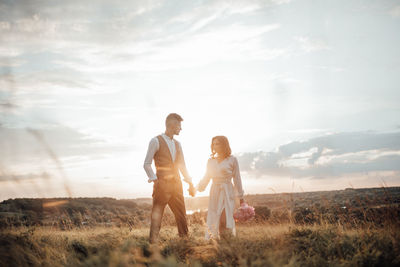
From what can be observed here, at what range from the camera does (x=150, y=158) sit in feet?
20.6

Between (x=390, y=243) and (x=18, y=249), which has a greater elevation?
(x=18, y=249)

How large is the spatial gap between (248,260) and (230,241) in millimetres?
894

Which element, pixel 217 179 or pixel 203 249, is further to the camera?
pixel 217 179

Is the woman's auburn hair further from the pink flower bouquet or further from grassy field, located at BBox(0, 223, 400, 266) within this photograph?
grassy field, located at BBox(0, 223, 400, 266)

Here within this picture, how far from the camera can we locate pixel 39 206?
27500 mm

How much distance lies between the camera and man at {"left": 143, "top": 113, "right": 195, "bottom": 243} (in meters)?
6.18

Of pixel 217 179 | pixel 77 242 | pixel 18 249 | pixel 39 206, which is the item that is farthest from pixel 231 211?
pixel 39 206

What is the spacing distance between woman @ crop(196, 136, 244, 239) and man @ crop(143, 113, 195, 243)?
19.3 inches

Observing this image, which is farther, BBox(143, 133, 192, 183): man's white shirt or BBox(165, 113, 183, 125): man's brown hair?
BBox(165, 113, 183, 125): man's brown hair

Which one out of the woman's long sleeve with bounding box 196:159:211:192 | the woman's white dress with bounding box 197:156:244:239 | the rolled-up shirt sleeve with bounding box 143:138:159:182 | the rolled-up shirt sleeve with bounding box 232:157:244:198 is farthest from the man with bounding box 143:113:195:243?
the rolled-up shirt sleeve with bounding box 232:157:244:198

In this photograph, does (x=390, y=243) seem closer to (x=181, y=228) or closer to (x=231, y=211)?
(x=231, y=211)

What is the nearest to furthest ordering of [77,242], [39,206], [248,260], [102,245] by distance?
1. [248,260]
2. [102,245]
3. [77,242]
4. [39,206]

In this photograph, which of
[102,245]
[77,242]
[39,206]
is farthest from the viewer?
[39,206]

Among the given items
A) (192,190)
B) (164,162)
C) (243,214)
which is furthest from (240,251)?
(164,162)
